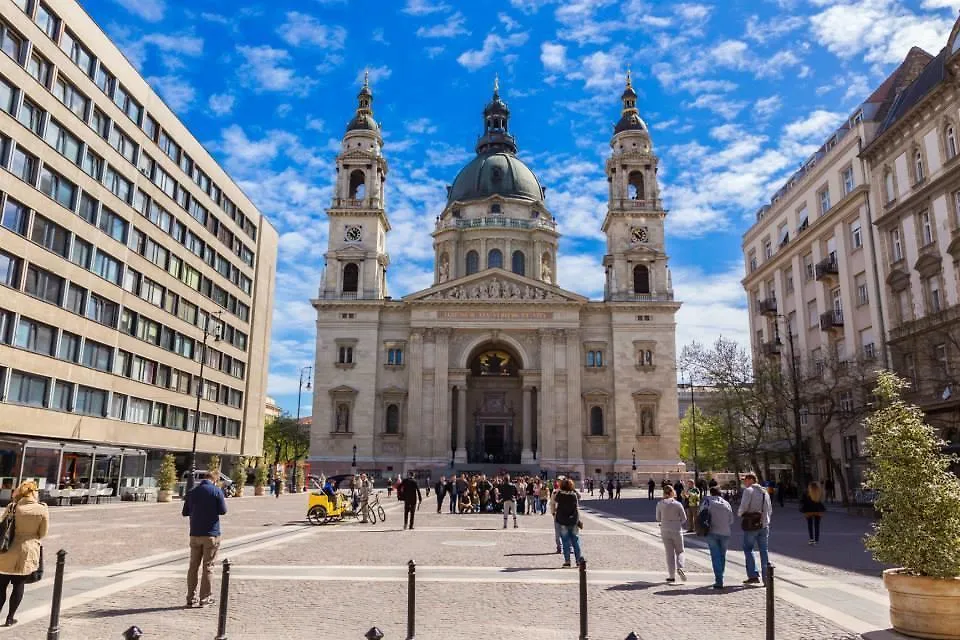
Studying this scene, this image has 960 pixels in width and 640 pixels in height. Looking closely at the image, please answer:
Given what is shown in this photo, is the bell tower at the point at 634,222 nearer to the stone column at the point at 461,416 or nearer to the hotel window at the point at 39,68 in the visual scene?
the stone column at the point at 461,416

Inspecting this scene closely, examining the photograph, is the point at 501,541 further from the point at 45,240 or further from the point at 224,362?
the point at 224,362

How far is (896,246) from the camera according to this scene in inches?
1337

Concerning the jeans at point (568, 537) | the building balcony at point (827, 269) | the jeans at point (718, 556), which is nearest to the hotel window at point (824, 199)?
the building balcony at point (827, 269)

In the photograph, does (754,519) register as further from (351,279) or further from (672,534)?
(351,279)

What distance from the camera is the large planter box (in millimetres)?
7844

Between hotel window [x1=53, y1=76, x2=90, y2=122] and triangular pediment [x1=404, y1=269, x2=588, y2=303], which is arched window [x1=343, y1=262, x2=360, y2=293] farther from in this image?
hotel window [x1=53, y1=76, x2=90, y2=122]

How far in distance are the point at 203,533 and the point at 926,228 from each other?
32262 mm

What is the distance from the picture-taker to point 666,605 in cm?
1002

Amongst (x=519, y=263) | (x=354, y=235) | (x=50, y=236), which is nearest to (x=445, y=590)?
(x=50, y=236)

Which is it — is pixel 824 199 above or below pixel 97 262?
above

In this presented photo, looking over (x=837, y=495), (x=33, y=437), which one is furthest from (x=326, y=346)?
(x=837, y=495)

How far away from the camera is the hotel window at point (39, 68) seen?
104 ft

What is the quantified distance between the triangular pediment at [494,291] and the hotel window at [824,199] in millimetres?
24910

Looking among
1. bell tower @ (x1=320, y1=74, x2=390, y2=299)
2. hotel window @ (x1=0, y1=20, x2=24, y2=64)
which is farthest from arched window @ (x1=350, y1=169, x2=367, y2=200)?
hotel window @ (x1=0, y1=20, x2=24, y2=64)
